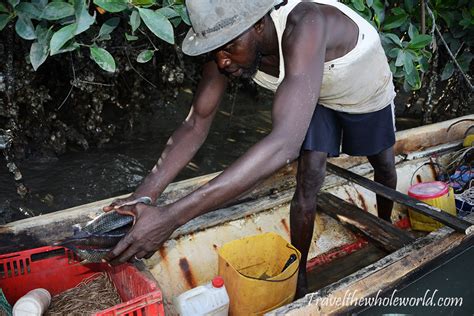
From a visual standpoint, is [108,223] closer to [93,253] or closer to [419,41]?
[93,253]

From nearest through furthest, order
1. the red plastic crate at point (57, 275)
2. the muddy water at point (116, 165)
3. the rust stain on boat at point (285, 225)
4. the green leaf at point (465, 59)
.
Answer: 1. the red plastic crate at point (57, 275)
2. the rust stain on boat at point (285, 225)
3. the muddy water at point (116, 165)
4. the green leaf at point (465, 59)

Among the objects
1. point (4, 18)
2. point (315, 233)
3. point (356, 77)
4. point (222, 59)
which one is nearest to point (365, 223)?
point (315, 233)

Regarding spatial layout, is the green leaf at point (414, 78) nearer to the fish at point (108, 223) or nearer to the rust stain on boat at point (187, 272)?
the rust stain on boat at point (187, 272)

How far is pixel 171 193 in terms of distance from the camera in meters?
2.92

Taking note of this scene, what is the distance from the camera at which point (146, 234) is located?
5.79ft

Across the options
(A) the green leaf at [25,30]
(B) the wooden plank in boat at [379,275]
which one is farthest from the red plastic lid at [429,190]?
(A) the green leaf at [25,30]

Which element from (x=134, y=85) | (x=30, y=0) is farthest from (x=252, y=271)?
(x=134, y=85)

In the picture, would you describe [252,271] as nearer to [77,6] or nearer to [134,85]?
[77,6]

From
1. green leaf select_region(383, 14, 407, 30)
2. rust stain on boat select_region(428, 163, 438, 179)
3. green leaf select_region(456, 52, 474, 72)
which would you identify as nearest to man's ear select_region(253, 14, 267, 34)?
green leaf select_region(383, 14, 407, 30)

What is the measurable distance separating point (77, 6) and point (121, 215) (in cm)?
95

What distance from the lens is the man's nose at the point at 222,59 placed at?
6.61ft

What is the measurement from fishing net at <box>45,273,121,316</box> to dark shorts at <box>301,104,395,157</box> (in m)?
1.17

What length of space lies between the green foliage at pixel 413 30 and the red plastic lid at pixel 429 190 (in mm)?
795

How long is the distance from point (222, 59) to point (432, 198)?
6.26 feet
